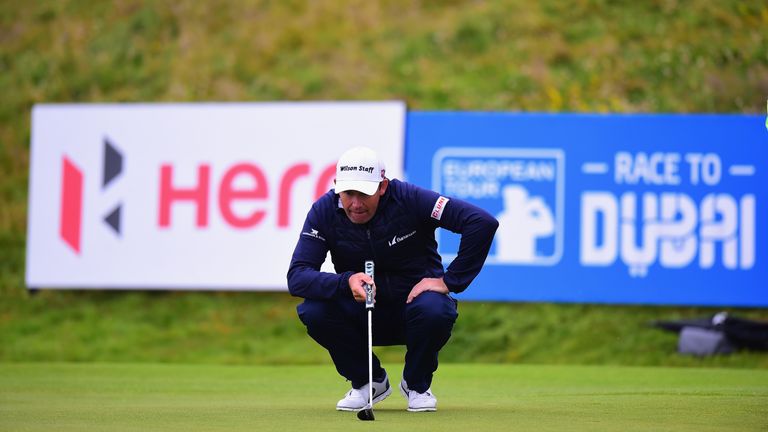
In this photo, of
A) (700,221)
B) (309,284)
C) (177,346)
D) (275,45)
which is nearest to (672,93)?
(700,221)

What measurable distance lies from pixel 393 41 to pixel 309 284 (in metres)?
12.6

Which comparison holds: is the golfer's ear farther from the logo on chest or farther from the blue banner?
the blue banner

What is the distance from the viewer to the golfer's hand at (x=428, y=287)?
7141 mm

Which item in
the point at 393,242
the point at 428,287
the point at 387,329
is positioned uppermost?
the point at 393,242

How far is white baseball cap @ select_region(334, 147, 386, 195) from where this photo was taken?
693cm

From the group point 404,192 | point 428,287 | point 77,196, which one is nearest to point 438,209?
point 404,192

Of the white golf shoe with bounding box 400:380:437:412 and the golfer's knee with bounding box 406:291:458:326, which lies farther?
the white golf shoe with bounding box 400:380:437:412

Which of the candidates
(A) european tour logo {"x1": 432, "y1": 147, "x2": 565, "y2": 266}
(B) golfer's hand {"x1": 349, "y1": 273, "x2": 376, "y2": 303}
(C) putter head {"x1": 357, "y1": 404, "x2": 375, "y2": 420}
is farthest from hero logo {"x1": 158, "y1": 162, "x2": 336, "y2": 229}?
(C) putter head {"x1": 357, "y1": 404, "x2": 375, "y2": 420}

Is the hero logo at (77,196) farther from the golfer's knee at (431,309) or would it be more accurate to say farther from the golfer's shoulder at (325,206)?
the golfer's knee at (431,309)

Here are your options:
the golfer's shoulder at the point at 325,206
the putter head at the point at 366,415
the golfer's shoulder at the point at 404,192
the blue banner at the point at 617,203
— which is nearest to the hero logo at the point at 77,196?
the blue banner at the point at 617,203

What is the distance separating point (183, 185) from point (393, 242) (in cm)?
858

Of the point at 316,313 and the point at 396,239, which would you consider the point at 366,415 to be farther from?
the point at 396,239

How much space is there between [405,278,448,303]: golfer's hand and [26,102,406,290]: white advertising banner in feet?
25.5

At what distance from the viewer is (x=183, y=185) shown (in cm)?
1545
